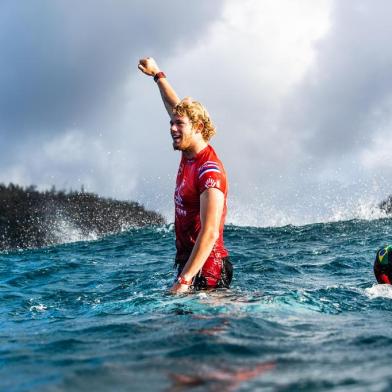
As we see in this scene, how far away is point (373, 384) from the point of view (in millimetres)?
4008

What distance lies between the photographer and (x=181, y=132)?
6.65 meters

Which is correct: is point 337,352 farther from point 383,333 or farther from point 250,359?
point 383,333

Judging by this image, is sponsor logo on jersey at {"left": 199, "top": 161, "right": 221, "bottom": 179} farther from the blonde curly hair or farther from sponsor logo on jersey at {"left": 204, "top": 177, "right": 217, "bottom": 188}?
the blonde curly hair

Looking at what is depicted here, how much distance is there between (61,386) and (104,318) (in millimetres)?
2640

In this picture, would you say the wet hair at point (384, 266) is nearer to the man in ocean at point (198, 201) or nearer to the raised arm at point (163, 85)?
the man in ocean at point (198, 201)

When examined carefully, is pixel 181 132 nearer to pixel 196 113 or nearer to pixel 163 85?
pixel 196 113

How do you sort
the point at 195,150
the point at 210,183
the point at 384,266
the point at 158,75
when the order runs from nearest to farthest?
1. the point at 210,183
2. the point at 195,150
3. the point at 158,75
4. the point at 384,266

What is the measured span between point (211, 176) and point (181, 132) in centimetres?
63

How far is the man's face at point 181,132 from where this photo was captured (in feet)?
21.8

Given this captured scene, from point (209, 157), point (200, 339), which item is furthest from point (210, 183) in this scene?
point (200, 339)

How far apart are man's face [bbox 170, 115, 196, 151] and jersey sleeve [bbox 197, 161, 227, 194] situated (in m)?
0.35

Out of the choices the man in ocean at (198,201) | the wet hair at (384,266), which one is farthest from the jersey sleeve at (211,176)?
the wet hair at (384,266)

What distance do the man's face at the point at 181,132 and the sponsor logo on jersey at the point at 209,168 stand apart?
1.12 feet

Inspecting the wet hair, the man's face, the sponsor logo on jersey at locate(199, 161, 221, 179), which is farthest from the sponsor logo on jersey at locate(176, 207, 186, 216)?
the wet hair
